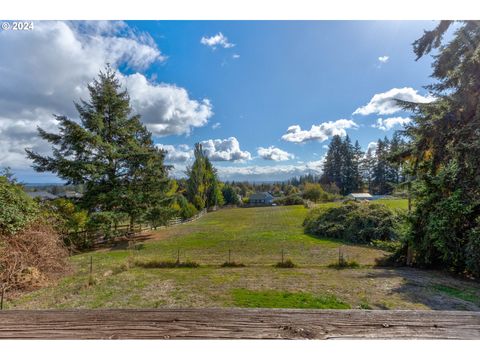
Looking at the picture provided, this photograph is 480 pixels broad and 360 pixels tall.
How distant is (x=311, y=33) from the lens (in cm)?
234

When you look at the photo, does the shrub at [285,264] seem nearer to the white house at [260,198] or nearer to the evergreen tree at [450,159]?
the evergreen tree at [450,159]

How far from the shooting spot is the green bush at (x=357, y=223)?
9.58 m

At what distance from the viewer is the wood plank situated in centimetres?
86

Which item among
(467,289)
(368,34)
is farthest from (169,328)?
(467,289)

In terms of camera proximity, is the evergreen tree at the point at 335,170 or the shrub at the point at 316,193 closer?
the evergreen tree at the point at 335,170

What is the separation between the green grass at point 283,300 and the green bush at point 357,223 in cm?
664

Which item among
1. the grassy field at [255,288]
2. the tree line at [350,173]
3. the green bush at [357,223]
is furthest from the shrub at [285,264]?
the tree line at [350,173]

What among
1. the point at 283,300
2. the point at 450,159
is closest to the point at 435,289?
the point at 450,159

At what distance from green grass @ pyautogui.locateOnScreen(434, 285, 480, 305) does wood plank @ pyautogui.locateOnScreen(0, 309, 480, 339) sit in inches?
174

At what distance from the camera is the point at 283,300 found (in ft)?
12.3

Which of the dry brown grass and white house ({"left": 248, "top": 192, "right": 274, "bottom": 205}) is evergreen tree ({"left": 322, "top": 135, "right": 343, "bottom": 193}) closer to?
white house ({"left": 248, "top": 192, "right": 274, "bottom": 205})

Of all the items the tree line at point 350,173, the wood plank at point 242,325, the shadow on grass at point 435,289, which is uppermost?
the tree line at point 350,173
